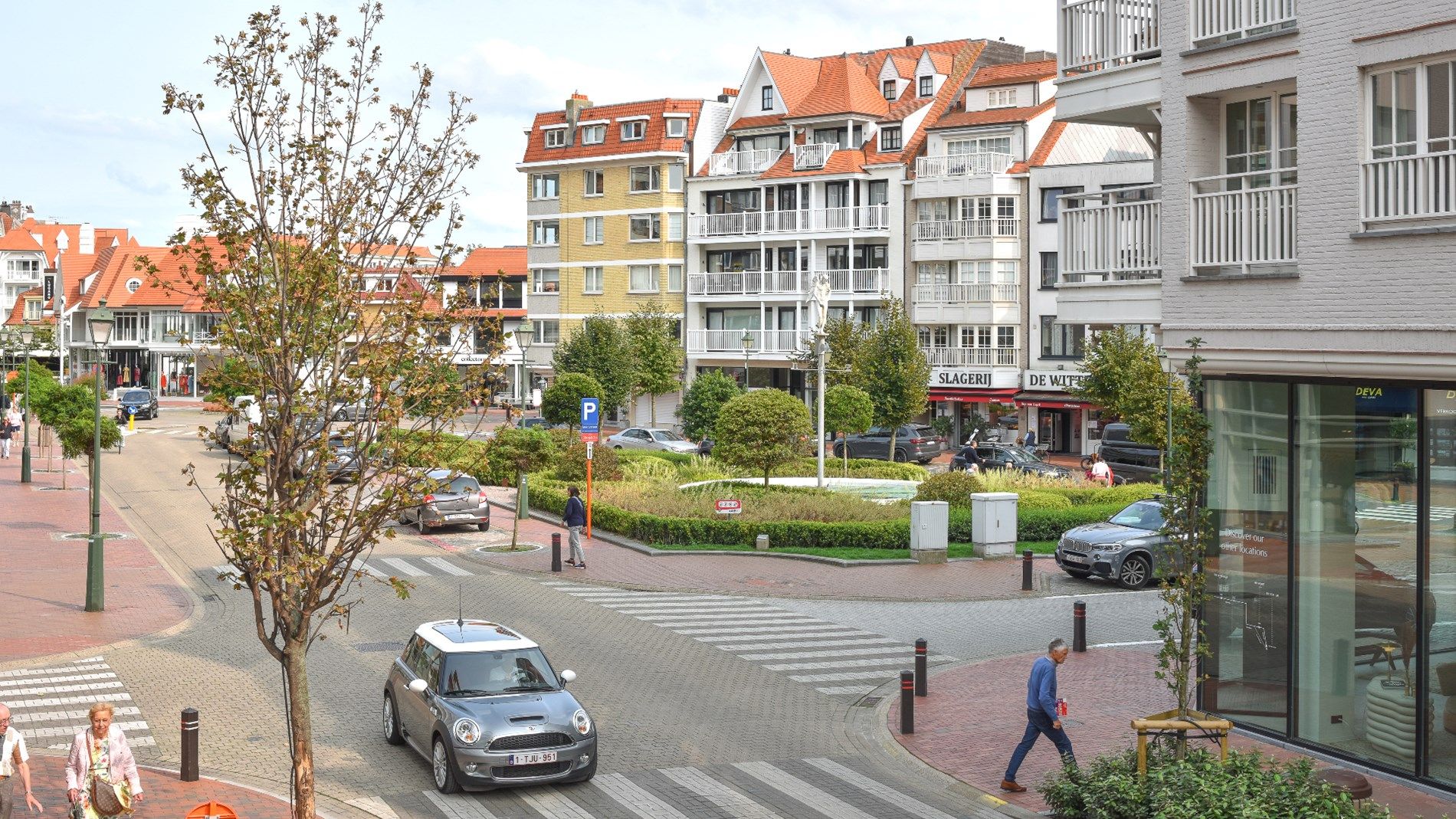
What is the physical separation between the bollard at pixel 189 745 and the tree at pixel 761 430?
71.1ft

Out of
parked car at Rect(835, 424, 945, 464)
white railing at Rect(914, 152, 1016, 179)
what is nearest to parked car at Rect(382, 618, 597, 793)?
parked car at Rect(835, 424, 945, 464)

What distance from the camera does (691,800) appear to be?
1393 cm

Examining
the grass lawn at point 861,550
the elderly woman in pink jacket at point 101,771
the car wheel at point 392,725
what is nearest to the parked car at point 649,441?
the grass lawn at point 861,550

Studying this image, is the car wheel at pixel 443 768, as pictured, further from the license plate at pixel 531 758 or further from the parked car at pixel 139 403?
the parked car at pixel 139 403

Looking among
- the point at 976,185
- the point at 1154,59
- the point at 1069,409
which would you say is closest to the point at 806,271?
the point at 976,185

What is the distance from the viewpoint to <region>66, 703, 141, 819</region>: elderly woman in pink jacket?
11.9 meters

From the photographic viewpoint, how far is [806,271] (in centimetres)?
6581

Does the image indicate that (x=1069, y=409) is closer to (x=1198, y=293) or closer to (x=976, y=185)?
(x=976, y=185)

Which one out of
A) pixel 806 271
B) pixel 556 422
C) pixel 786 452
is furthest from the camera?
pixel 806 271

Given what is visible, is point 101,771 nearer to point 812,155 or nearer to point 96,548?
point 96,548

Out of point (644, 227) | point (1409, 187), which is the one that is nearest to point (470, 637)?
point (1409, 187)

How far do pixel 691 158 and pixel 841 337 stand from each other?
21.2 m

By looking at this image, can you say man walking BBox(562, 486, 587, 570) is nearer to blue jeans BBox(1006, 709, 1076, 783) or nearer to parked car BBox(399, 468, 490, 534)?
parked car BBox(399, 468, 490, 534)

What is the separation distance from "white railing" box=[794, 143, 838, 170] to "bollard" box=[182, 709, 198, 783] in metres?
53.5
